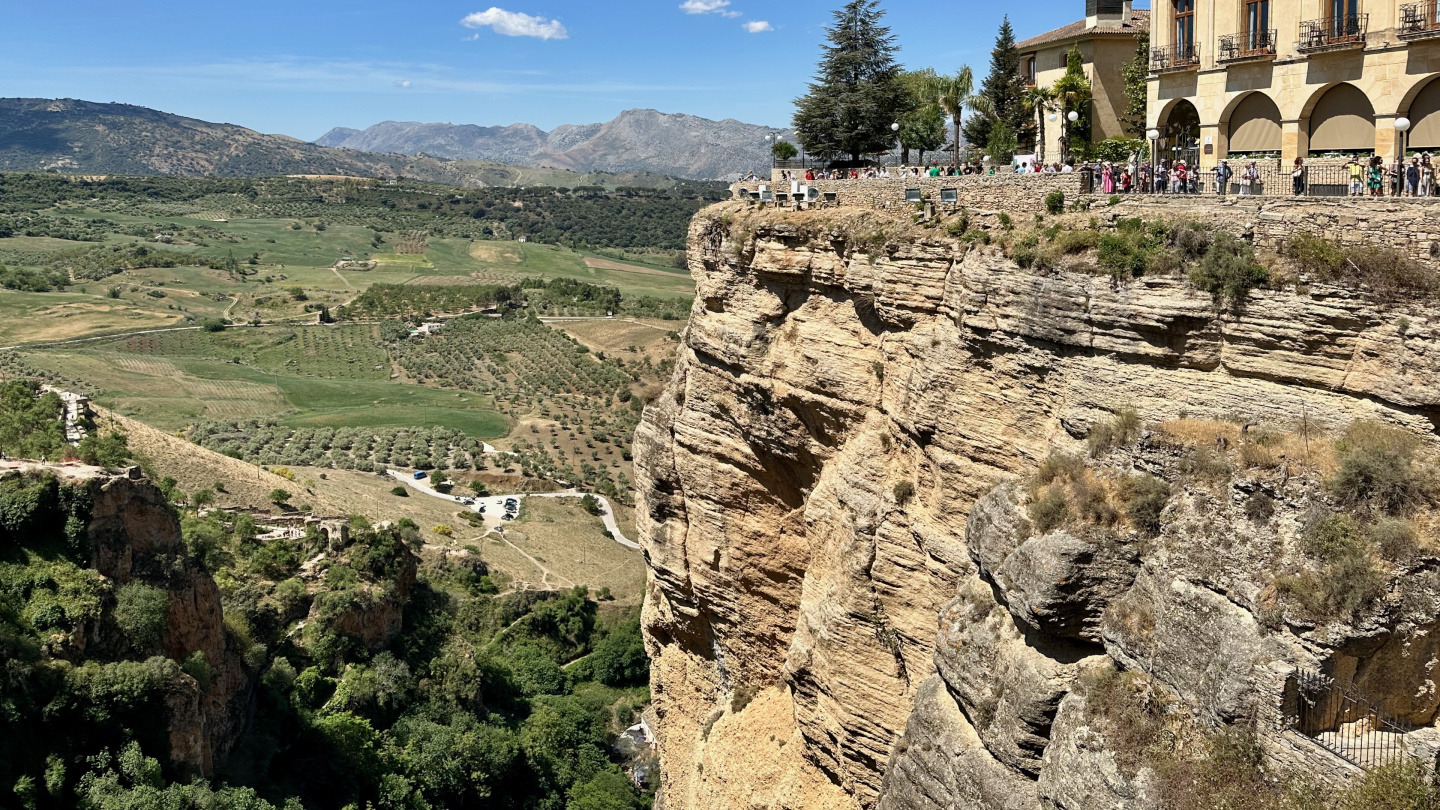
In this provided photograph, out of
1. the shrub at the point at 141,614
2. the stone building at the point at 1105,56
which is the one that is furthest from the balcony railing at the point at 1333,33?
the shrub at the point at 141,614

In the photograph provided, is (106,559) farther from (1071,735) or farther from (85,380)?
(85,380)

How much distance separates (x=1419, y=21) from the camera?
16.4 m

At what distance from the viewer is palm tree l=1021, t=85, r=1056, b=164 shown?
26.6m

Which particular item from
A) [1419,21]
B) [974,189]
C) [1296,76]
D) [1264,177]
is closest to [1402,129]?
[1419,21]

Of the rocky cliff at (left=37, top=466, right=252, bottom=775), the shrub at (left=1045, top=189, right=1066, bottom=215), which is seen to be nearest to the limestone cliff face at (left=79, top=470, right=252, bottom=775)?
the rocky cliff at (left=37, top=466, right=252, bottom=775)

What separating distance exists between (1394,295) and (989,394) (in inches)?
209

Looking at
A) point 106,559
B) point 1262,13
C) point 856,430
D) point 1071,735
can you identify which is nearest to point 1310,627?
point 1071,735

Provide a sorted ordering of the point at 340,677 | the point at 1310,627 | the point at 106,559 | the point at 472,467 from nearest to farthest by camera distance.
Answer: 1. the point at 1310,627
2. the point at 106,559
3. the point at 340,677
4. the point at 472,467

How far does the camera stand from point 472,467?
231ft

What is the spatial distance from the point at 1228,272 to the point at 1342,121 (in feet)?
22.2

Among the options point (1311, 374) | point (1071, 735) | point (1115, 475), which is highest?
point (1311, 374)

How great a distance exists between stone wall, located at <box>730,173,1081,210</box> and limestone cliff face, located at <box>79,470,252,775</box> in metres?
19.8

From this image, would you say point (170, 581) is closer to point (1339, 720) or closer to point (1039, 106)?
point (1039, 106)

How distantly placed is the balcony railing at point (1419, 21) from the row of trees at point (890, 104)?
12302mm
